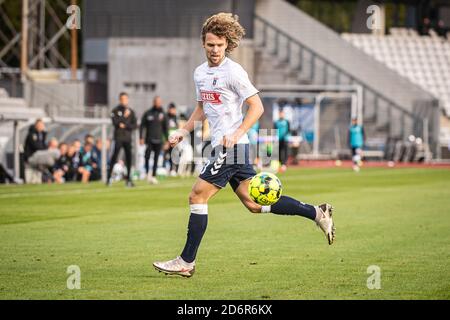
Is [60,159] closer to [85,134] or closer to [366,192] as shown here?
[85,134]

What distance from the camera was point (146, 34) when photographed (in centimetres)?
5097

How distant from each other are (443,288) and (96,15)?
43.9m

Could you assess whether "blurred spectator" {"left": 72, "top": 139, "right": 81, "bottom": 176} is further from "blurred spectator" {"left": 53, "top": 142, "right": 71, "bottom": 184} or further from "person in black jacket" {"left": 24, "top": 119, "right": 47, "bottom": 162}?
"person in black jacket" {"left": 24, "top": 119, "right": 47, "bottom": 162}

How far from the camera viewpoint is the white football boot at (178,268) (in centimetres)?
988

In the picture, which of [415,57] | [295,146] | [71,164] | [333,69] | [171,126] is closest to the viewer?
[71,164]

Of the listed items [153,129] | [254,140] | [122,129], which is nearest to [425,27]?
[254,140]

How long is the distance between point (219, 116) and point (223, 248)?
2.77 meters

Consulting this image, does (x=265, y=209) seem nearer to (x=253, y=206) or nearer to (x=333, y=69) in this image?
(x=253, y=206)

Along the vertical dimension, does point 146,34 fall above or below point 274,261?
A: above

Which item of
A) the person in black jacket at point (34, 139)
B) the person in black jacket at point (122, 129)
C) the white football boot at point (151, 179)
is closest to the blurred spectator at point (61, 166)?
the person in black jacket at point (34, 139)

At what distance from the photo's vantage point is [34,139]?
92.8 ft

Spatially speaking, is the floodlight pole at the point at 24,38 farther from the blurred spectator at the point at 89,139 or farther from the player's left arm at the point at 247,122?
the player's left arm at the point at 247,122

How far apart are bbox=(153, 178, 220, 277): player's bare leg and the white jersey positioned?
1.40 ft
